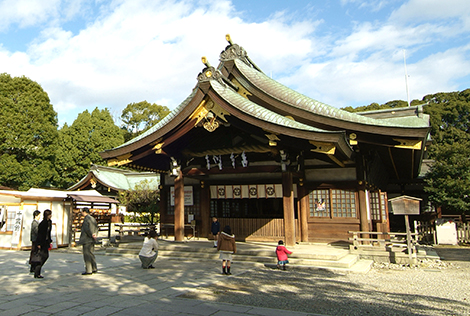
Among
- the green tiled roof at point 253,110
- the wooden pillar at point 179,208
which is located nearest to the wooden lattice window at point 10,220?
the wooden pillar at point 179,208

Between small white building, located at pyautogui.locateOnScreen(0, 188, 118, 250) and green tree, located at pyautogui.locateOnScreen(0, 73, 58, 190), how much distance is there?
14.5 meters

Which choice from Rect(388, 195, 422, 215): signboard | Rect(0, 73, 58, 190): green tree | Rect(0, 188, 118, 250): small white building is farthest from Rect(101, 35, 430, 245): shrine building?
Rect(0, 73, 58, 190): green tree

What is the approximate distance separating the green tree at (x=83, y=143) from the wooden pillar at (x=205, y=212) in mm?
25521

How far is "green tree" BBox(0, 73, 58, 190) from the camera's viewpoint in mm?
28844

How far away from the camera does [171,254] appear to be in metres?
12.6

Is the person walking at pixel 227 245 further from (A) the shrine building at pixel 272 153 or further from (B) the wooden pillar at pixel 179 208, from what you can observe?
(B) the wooden pillar at pixel 179 208

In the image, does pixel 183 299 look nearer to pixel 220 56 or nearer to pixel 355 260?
pixel 355 260

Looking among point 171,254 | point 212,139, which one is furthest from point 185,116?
point 171,254

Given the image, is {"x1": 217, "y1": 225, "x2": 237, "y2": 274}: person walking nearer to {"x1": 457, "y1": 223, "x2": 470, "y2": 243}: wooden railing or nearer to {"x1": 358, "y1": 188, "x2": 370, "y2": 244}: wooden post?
{"x1": 358, "y1": 188, "x2": 370, "y2": 244}: wooden post

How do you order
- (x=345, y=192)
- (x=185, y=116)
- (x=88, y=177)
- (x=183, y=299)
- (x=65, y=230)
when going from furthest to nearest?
(x=88, y=177) → (x=65, y=230) → (x=345, y=192) → (x=185, y=116) → (x=183, y=299)

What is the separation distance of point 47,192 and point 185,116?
9.11 meters

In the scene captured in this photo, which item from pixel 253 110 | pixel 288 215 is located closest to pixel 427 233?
pixel 288 215

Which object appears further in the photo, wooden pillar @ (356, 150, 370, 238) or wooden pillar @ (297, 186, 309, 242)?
wooden pillar @ (297, 186, 309, 242)

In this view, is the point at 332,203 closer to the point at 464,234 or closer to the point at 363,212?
the point at 363,212
